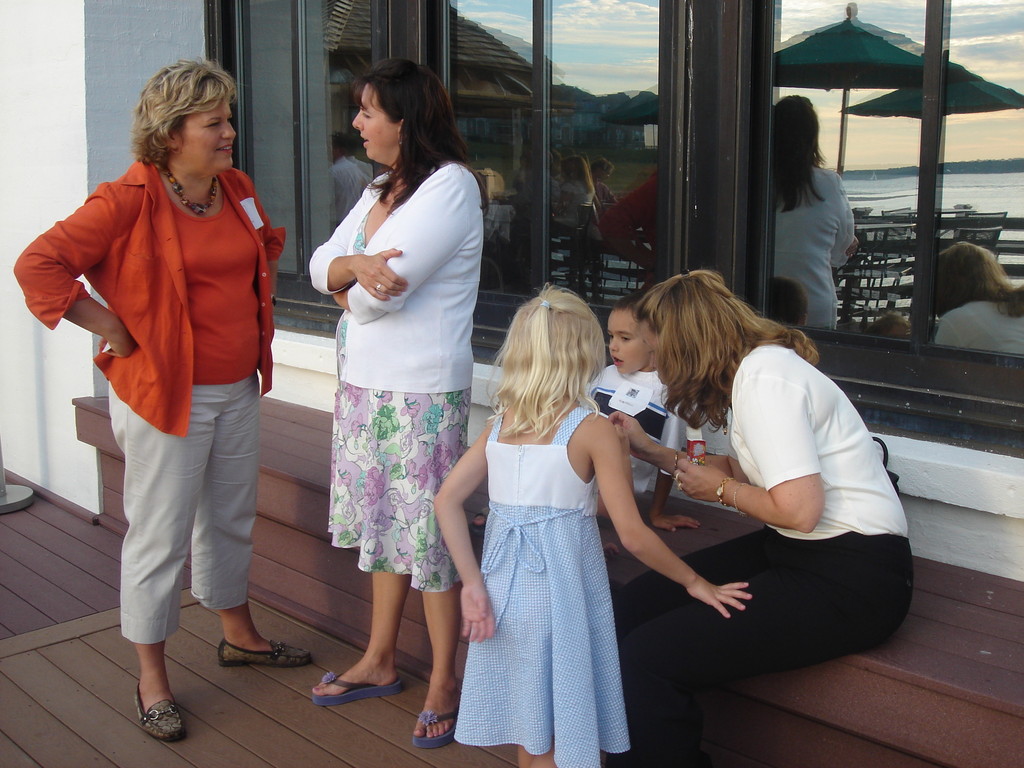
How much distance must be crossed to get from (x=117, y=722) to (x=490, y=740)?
47.4 inches

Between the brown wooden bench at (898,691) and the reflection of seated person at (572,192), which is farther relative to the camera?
the reflection of seated person at (572,192)

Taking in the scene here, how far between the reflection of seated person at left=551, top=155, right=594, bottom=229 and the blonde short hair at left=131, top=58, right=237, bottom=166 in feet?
4.16

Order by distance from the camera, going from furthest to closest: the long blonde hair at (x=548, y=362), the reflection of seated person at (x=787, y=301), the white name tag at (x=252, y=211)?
the reflection of seated person at (x=787, y=301), the white name tag at (x=252, y=211), the long blonde hair at (x=548, y=362)

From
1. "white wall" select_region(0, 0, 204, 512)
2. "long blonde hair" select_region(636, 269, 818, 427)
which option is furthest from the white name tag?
"white wall" select_region(0, 0, 204, 512)

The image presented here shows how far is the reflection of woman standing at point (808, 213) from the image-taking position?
9.14 feet

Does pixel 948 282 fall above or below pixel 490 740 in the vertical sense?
above

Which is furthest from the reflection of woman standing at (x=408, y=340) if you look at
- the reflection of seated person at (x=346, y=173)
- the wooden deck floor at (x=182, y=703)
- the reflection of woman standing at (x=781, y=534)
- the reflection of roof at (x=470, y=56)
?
the reflection of seated person at (x=346, y=173)

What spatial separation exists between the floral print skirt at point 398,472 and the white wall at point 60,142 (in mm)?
2335

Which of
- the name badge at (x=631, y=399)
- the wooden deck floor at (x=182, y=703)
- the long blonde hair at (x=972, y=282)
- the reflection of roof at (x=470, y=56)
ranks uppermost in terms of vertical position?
the reflection of roof at (x=470, y=56)

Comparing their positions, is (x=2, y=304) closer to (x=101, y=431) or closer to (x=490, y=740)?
(x=101, y=431)

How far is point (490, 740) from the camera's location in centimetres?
211

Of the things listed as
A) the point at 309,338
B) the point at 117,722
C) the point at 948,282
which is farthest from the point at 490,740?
the point at 309,338

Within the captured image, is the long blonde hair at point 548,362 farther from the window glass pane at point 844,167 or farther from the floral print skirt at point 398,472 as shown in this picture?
the window glass pane at point 844,167

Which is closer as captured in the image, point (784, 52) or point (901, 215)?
point (901, 215)
